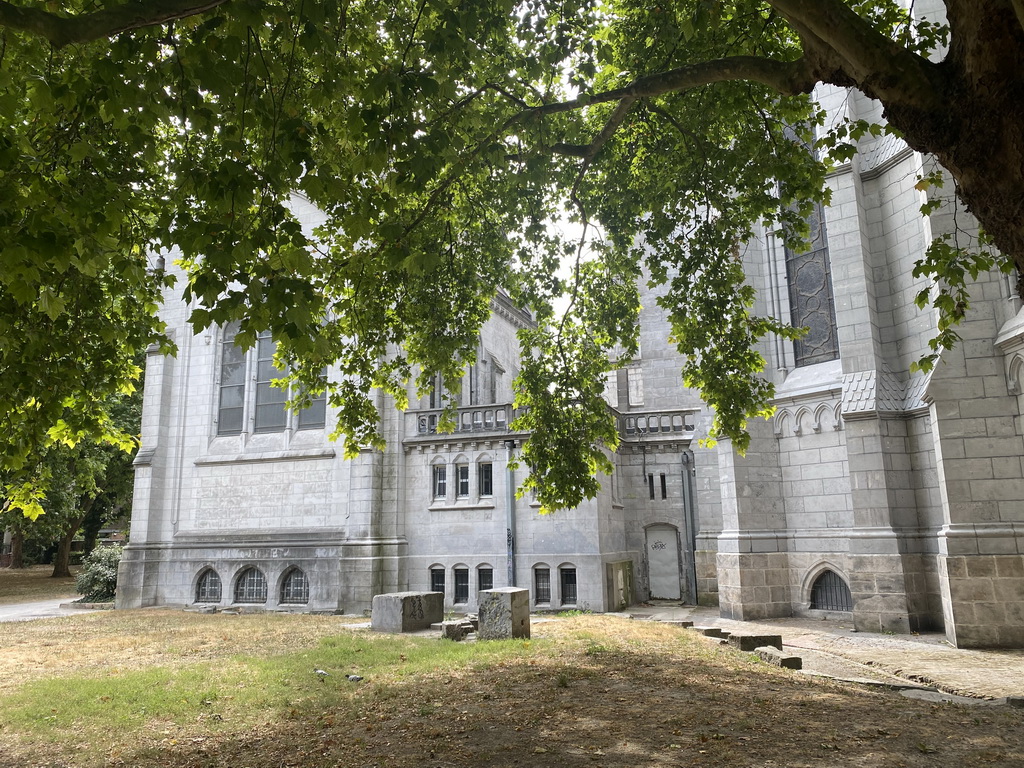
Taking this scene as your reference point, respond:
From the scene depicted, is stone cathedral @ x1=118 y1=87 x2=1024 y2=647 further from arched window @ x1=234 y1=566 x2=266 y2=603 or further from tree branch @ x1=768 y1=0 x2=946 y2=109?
tree branch @ x1=768 y1=0 x2=946 y2=109

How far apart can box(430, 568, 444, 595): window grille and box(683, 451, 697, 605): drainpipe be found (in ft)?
23.4

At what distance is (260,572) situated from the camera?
846 inches

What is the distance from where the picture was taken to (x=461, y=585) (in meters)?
20.1

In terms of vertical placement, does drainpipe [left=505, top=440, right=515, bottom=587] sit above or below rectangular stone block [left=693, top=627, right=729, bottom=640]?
above

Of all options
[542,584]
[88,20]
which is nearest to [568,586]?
[542,584]

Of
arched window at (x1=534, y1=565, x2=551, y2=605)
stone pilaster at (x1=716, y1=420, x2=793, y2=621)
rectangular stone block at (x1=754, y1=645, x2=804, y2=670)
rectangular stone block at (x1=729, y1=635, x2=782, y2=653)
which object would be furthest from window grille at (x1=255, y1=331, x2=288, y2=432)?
rectangular stone block at (x1=754, y1=645, x2=804, y2=670)

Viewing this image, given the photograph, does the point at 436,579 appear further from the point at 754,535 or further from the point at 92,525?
the point at 92,525

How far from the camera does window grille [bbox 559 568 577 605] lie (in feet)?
62.4

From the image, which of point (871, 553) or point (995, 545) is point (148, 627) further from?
point (995, 545)

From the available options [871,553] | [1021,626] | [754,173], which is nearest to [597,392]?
[754,173]

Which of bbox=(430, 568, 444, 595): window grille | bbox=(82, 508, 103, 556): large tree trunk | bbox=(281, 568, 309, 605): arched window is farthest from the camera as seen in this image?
bbox=(82, 508, 103, 556): large tree trunk

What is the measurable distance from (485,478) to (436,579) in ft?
10.5

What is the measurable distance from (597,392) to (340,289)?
4.94 meters

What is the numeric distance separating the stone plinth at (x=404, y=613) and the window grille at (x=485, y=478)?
4.76 m
